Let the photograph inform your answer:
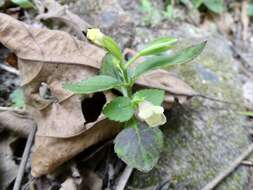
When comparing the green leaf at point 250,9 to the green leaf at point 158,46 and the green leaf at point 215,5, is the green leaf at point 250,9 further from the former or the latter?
the green leaf at point 158,46

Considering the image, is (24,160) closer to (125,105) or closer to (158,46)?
(125,105)

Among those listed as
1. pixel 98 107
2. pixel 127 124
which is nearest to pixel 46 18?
pixel 98 107

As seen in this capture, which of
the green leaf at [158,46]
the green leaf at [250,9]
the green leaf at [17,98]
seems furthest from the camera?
the green leaf at [250,9]

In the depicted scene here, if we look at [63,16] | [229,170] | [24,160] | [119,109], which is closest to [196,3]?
[63,16]

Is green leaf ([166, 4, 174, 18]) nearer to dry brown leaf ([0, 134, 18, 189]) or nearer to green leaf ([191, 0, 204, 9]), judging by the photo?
green leaf ([191, 0, 204, 9])

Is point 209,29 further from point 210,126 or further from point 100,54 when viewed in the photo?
point 100,54

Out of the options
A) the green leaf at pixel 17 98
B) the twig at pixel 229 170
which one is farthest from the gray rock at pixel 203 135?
the green leaf at pixel 17 98

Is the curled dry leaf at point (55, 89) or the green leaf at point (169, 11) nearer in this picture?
the curled dry leaf at point (55, 89)
